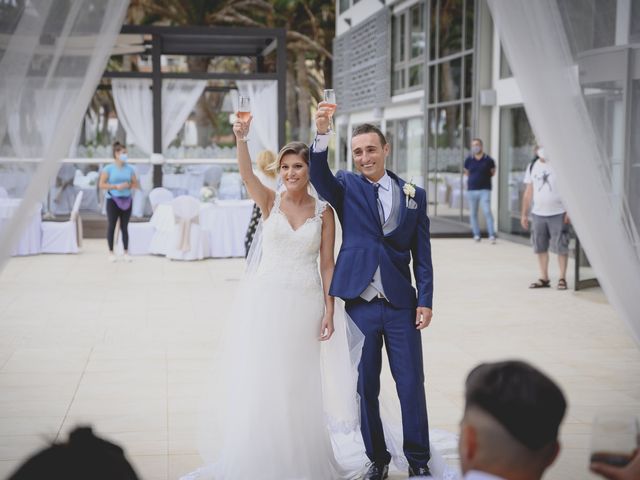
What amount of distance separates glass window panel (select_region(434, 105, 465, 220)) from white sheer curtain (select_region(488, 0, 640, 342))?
15.4 m

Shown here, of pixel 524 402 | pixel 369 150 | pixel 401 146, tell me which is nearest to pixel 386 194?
pixel 369 150

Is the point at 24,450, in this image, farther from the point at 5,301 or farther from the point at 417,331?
the point at 5,301

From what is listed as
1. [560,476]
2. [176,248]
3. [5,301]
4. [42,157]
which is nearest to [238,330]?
[42,157]

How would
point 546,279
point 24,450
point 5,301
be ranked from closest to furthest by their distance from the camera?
1. point 24,450
2. point 5,301
3. point 546,279

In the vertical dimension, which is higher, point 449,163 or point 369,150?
point 369,150

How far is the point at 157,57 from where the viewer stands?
724 inches

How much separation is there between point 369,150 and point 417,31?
19537 mm

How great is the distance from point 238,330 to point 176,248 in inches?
423

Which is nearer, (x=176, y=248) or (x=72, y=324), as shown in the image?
(x=72, y=324)

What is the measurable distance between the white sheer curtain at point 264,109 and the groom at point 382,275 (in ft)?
46.9

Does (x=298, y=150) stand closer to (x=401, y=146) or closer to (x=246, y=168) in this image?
(x=246, y=168)

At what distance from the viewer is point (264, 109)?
738 inches

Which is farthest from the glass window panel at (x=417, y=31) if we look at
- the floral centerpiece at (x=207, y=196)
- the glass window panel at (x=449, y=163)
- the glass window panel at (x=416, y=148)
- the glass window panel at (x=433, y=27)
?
the floral centerpiece at (x=207, y=196)

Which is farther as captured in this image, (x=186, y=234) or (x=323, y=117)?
(x=186, y=234)
